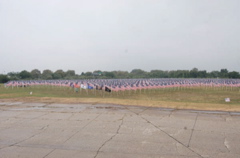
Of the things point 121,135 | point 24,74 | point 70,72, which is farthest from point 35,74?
point 121,135

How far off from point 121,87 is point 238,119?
20803 millimetres

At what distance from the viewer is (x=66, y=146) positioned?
20.6 ft

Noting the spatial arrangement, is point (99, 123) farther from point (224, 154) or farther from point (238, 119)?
point (238, 119)

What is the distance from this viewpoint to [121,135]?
7316 millimetres

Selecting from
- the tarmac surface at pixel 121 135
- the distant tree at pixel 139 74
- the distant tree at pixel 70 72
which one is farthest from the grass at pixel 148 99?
the distant tree at pixel 139 74

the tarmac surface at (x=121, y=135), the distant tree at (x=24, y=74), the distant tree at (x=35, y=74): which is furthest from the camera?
the distant tree at (x=35, y=74)

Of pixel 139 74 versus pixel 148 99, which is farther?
pixel 139 74

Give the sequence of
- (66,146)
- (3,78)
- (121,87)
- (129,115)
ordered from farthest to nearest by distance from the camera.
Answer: (3,78), (121,87), (129,115), (66,146)

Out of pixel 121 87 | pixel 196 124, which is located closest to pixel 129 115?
pixel 196 124

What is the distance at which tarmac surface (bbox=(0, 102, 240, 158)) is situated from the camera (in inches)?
225

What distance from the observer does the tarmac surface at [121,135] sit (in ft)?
18.7

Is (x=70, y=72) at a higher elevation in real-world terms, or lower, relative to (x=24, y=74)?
higher

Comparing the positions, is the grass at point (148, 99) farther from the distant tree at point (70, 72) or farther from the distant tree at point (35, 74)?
the distant tree at point (70, 72)

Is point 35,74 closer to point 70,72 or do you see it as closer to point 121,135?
point 70,72
